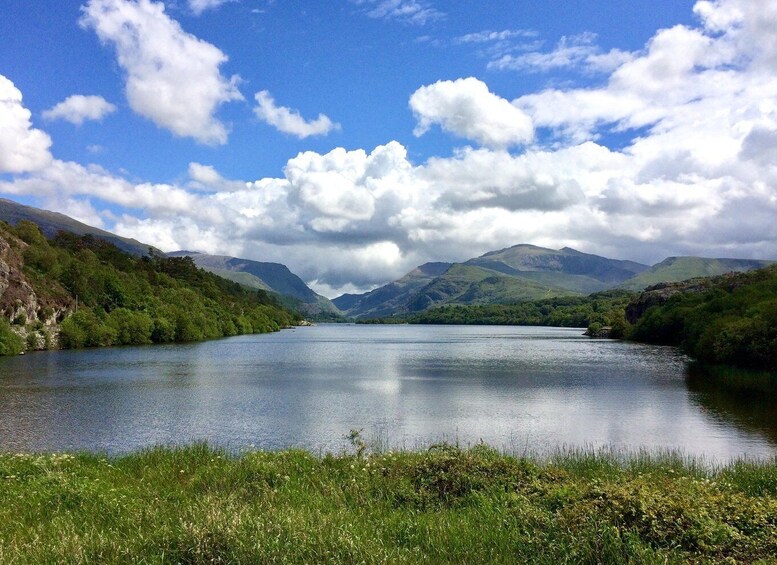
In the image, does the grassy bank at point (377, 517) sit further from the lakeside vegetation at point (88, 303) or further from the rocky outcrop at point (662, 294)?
the rocky outcrop at point (662, 294)

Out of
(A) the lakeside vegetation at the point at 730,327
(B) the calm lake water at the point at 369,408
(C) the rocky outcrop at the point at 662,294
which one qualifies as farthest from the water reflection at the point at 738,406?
(C) the rocky outcrop at the point at 662,294

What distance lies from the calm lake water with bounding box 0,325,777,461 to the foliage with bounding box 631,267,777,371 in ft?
28.9

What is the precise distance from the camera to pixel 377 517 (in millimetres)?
12938

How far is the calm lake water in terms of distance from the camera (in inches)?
1363

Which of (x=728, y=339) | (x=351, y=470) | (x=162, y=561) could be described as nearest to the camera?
(x=162, y=561)

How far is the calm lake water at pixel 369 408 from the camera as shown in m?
34.6

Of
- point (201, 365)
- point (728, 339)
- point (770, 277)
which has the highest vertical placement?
point (770, 277)

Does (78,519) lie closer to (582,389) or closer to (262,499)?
(262,499)

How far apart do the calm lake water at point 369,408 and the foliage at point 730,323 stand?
8801 mm

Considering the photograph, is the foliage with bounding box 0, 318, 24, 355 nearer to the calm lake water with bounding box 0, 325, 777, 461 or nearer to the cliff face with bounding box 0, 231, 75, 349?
the cliff face with bounding box 0, 231, 75, 349

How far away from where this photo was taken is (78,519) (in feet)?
41.5

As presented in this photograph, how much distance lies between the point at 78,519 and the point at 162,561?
4649 millimetres

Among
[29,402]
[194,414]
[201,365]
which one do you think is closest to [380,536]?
[194,414]

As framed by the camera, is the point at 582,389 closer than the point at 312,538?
No
